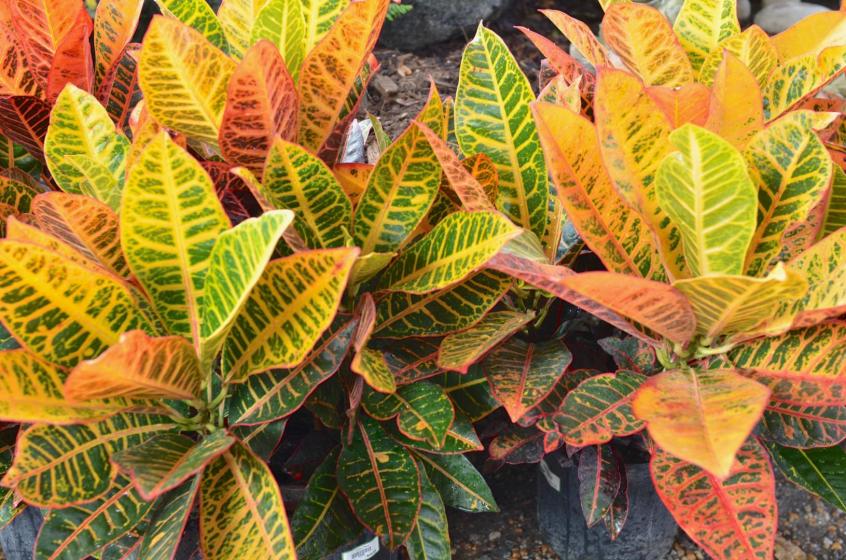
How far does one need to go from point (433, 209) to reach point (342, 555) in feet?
1.61

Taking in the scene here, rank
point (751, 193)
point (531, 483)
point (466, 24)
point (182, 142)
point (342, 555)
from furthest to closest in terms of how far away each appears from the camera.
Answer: point (466, 24), point (531, 483), point (342, 555), point (182, 142), point (751, 193)

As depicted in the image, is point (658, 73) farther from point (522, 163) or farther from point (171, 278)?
point (171, 278)

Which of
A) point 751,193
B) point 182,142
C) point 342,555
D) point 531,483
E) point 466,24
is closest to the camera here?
point 751,193

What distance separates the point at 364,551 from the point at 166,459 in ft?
1.26

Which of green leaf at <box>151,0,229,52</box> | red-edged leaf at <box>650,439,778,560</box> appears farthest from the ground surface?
green leaf at <box>151,0,229,52</box>

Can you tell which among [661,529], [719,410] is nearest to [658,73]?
[719,410]

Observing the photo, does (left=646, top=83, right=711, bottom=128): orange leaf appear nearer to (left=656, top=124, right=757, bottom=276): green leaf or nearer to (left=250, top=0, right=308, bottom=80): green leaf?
(left=656, top=124, right=757, bottom=276): green leaf

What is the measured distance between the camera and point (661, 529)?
1358 millimetres

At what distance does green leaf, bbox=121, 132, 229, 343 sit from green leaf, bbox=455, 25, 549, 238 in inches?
14.5

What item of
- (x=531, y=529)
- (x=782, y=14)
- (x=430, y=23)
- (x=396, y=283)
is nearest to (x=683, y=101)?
(x=396, y=283)

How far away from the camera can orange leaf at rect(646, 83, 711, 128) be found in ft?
3.11

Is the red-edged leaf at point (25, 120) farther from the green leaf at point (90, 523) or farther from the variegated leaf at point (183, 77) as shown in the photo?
the green leaf at point (90, 523)

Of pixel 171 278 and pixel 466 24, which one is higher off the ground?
pixel 171 278

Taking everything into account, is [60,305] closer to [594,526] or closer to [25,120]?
[25,120]
